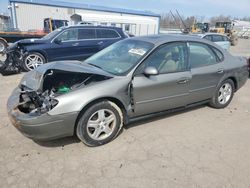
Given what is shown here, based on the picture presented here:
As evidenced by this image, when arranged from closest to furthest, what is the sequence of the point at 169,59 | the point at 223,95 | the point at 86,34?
1. the point at 169,59
2. the point at 223,95
3. the point at 86,34

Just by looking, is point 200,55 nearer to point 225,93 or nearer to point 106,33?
point 225,93

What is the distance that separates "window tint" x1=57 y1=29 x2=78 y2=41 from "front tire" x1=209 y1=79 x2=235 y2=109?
19.6ft

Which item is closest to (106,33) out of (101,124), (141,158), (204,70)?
(204,70)

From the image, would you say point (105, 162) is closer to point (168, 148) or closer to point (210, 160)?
point (168, 148)

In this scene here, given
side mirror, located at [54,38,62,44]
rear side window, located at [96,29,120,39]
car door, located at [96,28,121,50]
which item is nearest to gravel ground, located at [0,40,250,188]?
side mirror, located at [54,38,62,44]

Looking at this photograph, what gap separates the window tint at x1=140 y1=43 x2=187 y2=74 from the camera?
3537mm

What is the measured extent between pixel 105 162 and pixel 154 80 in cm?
145

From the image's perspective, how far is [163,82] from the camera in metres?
3.56

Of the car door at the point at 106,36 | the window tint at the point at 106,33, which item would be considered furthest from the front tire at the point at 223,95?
the window tint at the point at 106,33

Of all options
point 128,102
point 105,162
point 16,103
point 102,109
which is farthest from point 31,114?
point 128,102

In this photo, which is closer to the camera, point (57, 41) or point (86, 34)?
point (57, 41)

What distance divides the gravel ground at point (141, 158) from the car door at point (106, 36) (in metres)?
5.85

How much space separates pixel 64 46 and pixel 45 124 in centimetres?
608

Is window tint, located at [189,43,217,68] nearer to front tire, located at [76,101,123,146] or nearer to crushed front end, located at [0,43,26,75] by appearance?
front tire, located at [76,101,123,146]
